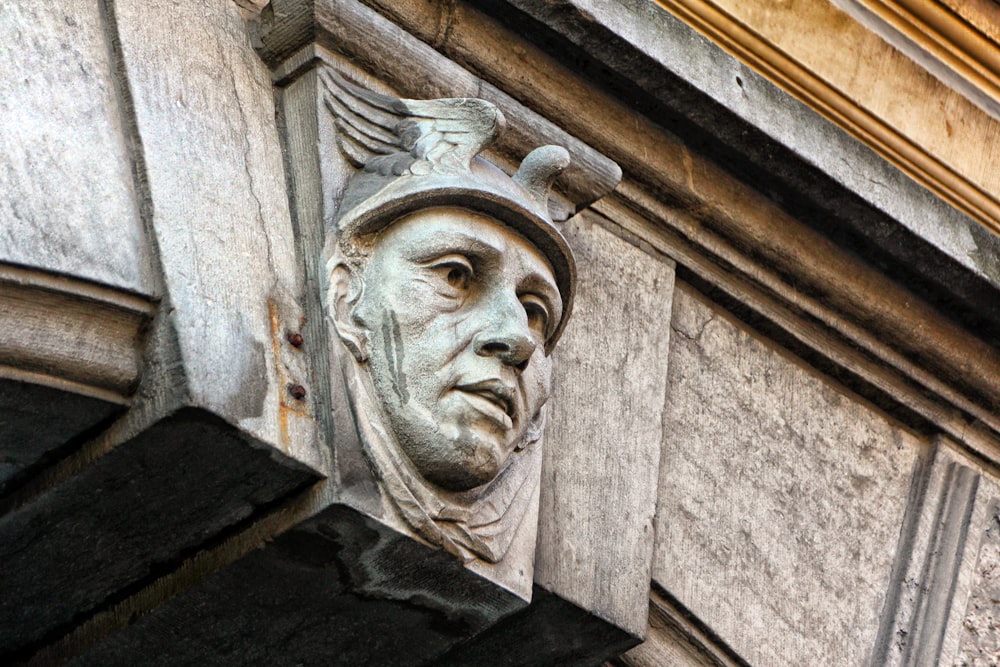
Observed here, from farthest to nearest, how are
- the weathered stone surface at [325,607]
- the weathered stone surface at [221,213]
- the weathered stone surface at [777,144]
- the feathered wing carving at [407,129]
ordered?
the weathered stone surface at [777,144] → the feathered wing carving at [407,129] → the weathered stone surface at [325,607] → the weathered stone surface at [221,213]

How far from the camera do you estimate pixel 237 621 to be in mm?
3053

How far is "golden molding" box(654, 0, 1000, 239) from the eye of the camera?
4039mm

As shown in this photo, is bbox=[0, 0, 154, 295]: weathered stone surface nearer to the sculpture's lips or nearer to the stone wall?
the stone wall

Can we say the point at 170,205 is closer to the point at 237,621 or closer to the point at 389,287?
the point at 389,287

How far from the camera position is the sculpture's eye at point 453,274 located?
3061 millimetres

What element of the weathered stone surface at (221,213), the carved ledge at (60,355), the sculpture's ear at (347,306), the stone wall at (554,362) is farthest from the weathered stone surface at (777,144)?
the carved ledge at (60,355)

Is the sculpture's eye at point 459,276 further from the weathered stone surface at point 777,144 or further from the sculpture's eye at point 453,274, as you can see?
the weathered stone surface at point 777,144

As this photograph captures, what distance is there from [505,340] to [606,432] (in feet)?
1.78

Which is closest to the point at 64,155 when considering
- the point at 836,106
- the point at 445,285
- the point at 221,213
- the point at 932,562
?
the point at 221,213

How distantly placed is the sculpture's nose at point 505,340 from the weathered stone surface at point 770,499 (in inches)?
25.9

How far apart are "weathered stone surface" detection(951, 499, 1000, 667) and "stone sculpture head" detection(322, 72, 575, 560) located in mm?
1265

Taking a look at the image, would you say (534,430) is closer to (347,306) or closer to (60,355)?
(347,306)

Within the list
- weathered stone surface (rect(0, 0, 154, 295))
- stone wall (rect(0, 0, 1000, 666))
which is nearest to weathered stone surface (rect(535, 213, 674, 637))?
stone wall (rect(0, 0, 1000, 666))

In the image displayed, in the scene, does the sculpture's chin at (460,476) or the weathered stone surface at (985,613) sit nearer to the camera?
the sculpture's chin at (460,476)
